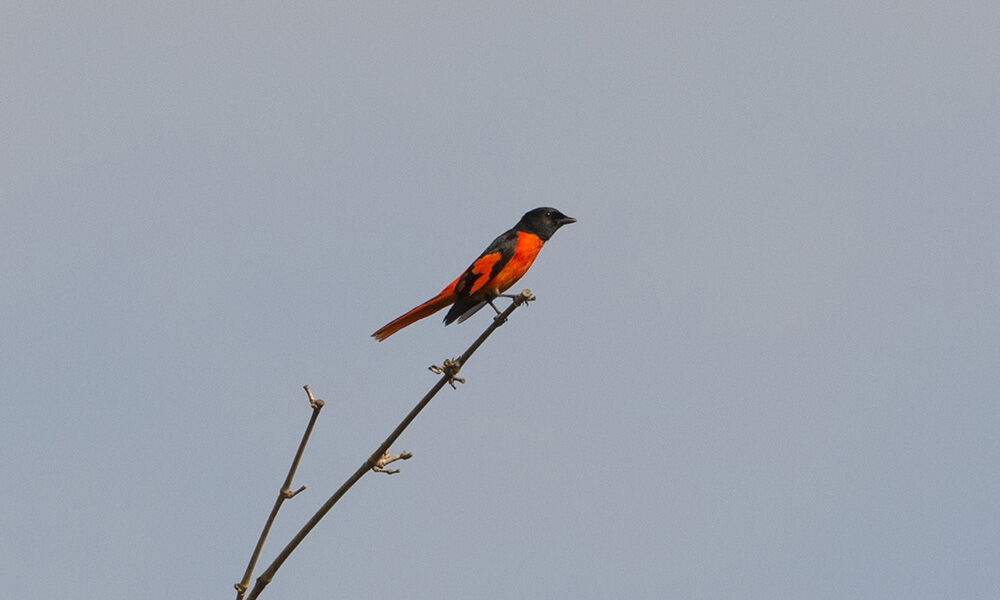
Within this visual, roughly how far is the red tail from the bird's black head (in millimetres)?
1355

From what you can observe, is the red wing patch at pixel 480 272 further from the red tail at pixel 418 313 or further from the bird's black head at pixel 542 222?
the bird's black head at pixel 542 222

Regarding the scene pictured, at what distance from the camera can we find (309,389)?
3.19m

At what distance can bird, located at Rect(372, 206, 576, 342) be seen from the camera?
760 centimetres

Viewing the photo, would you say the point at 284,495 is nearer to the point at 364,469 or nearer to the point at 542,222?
the point at 364,469

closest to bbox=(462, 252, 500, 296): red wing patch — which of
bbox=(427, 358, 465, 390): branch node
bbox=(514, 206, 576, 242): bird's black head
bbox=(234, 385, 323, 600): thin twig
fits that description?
bbox=(514, 206, 576, 242): bird's black head

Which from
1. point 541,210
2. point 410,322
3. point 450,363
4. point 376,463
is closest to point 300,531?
point 376,463

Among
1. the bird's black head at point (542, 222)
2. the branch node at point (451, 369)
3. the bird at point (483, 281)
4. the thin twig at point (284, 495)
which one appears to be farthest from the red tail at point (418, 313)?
the thin twig at point (284, 495)

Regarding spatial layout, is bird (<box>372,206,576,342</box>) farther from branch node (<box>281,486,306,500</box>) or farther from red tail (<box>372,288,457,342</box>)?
branch node (<box>281,486,306,500</box>)

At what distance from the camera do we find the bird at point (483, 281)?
24.9ft

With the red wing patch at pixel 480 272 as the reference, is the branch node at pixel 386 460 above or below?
below

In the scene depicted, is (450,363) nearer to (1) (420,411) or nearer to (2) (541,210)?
(1) (420,411)

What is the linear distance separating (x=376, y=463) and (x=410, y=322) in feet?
14.5

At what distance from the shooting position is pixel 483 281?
306 inches

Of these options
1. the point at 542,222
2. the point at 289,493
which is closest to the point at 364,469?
the point at 289,493
